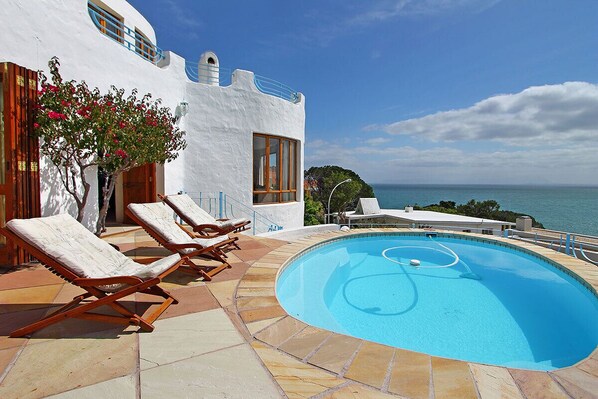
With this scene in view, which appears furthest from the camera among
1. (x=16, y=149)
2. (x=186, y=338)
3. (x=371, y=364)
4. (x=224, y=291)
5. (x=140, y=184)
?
(x=140, y=184)

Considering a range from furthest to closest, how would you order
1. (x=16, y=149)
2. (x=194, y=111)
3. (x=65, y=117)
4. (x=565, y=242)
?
(x=194, y=111)
(x=565, y=242)
(x=65, y=117)
(x=16, y=149)

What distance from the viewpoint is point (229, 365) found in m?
2.13

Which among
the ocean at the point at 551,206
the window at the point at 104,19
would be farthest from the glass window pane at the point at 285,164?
the ocean at the point at 551,206

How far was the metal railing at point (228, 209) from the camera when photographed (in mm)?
9359

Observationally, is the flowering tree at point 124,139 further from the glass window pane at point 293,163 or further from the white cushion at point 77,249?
the glass window pane at point 293,163

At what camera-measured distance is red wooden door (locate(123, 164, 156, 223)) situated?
26.1ft

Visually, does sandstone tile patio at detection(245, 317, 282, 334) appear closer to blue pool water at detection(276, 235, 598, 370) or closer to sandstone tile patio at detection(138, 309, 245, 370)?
sandstone tile patio at detection(138, 309, 245, 370)

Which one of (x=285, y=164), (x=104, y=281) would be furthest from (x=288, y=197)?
(x=104, y=281)

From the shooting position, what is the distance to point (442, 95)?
22500 millimetres

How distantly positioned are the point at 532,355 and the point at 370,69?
53.3 feet

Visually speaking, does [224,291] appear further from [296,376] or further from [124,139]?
[124,139]

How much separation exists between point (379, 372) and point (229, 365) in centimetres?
109

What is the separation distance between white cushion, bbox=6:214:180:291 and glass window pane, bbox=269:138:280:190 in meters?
7.81

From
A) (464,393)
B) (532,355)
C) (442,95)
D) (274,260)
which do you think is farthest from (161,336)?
(442,95)
